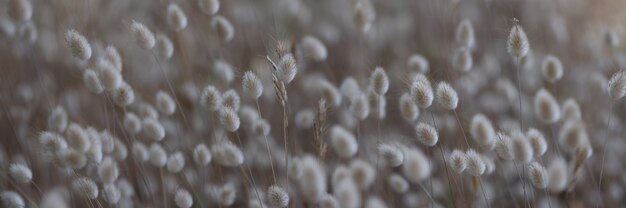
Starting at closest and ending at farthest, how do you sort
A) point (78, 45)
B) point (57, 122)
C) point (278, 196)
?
1. point (278, 196)
2. point (78, 45)
3. point (57, 122)

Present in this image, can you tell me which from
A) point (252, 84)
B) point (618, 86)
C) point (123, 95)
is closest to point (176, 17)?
point (123, 95)

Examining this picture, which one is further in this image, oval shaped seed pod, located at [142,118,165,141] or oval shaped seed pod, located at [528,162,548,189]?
oval shaped seed pod, located at [142,118,165,141]

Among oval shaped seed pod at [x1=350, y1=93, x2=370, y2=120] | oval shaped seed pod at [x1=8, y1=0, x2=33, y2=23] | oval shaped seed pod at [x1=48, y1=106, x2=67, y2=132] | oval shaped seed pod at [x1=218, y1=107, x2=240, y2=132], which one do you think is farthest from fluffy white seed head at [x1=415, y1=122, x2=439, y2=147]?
oval shaped seed pod at [x1=8, y1=0, x2=33, y2=23]

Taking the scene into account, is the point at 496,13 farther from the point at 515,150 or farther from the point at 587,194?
the point at 515,150

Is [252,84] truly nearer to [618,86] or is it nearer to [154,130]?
[154,130]

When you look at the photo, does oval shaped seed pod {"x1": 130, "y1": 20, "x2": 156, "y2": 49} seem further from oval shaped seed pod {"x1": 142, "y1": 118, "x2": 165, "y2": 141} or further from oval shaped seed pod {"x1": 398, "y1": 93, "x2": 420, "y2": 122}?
oval shaped seed pod {"x1": 398, "y1": 93, "x2": 420, "y2": 122}

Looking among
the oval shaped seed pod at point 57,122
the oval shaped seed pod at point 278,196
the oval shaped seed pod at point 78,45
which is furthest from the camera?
the oval shaped seed pod at point 57,122

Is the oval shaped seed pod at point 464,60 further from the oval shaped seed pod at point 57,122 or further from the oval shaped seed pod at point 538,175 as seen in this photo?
the oval shaped seed pod at point 57,122

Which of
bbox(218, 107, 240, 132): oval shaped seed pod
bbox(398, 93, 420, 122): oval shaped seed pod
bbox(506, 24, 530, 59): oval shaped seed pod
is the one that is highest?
bbox(506, 24, 530, 59): oval shaped seed pod

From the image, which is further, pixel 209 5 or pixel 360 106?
pixel 209 5

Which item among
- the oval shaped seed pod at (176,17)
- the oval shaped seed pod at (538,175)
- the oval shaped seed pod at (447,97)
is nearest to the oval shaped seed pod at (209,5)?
the oval shaped seed pod at (176,17)

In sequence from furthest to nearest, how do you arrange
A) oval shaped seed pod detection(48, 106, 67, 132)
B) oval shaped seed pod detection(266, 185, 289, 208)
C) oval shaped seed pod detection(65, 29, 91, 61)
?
oval shaped seed pod detection(48, 106, 67, 132)
oval shaped seed pod detection(65, 29, 91, 61)
oval shaped seed pod detection(266, 185, 289, 208)
